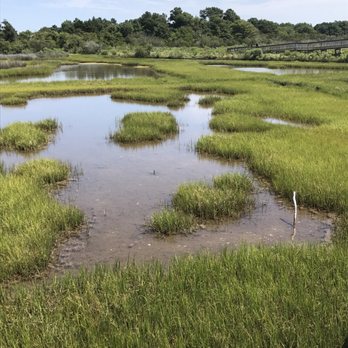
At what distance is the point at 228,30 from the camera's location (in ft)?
447

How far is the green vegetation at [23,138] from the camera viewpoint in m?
15.1

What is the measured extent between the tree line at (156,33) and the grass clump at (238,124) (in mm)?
73609

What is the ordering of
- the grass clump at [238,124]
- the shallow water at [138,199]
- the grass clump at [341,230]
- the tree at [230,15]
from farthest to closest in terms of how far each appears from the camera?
the tree at [230,15] → the grass clump at [238,124] → the shallow water at [138,199] → the grass clump at [341,230]

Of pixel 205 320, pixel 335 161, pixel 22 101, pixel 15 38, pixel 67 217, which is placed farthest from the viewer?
pixel 15 38

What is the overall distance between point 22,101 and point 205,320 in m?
24.2

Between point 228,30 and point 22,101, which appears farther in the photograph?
point 228,30

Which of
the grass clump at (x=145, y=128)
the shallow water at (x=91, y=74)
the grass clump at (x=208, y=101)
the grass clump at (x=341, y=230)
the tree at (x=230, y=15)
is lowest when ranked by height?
the grass clump at (x=341, y=230)

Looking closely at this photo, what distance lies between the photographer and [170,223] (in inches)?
319

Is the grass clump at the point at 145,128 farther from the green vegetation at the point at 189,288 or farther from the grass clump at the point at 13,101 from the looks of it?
the grass clump at the point at 13,101

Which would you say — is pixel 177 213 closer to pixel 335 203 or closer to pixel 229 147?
pixel 335 203

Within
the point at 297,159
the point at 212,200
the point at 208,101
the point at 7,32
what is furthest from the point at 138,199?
the point at 7,32

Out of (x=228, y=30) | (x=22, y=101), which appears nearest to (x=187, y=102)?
(x=22, y=101)

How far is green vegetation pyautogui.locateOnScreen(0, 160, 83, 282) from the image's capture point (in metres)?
6.57

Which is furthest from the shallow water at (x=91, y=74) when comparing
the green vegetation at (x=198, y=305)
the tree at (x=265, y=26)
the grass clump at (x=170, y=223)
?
the tree at (x=265, y=26)
